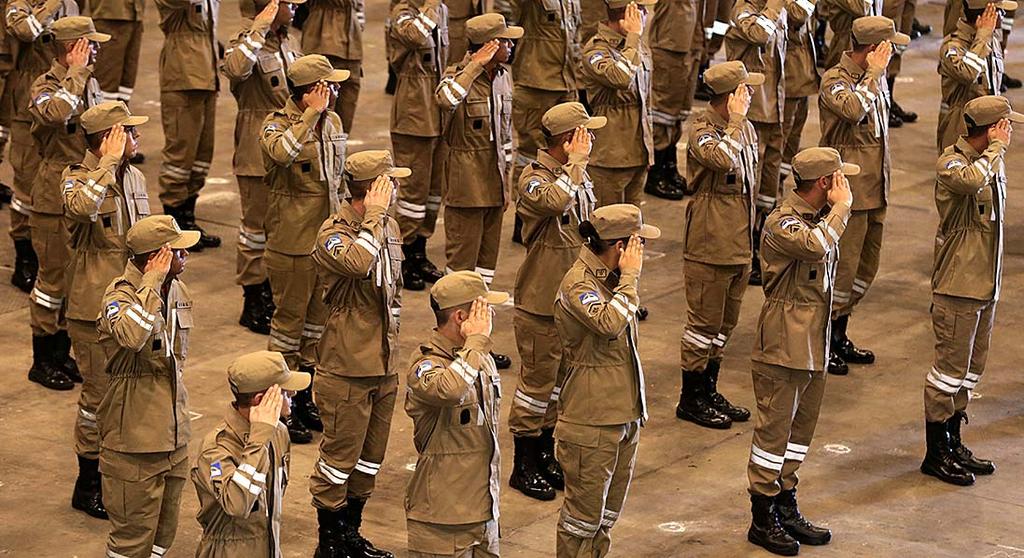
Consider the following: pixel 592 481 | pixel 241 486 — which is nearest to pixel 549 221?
pixel 592 481

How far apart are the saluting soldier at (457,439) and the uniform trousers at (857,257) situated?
4424 millimetres

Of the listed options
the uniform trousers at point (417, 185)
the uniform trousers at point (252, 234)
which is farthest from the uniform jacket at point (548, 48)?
the uniform trousers at point (252, 234)

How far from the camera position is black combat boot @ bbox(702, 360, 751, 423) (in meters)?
11.8

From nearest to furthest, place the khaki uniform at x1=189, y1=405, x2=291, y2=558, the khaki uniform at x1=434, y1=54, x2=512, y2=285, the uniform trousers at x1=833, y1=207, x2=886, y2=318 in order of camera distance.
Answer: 1. the khaki uniform at x1=189, y1=405, x2=291, y2=558
2. the khaki uniform at x1=434, y1=54, x2=512, y2=285
3. the uniform trousers at x1=833, y1=207, x2=886, y2=318

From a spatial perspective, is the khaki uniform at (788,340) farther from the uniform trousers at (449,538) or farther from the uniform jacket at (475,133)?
the uniform jacket at (475,133)

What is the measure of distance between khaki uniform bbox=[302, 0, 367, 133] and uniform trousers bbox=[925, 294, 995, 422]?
216 inches

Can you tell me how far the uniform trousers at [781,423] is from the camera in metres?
10.1

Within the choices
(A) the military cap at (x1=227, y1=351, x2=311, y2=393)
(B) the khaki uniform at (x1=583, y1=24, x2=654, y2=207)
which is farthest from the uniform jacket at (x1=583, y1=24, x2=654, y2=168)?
(A) the military cap at (x1=227, y1=351, x2=311, y2=393)

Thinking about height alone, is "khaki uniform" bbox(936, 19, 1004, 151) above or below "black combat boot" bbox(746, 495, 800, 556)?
above

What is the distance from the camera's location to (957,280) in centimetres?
1096

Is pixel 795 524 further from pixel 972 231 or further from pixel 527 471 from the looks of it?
pixel 972 231

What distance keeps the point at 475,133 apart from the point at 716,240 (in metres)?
1.90

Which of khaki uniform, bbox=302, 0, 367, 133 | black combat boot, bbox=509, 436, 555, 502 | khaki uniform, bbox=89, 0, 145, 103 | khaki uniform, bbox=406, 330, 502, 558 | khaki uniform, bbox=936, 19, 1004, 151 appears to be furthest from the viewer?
khaki uniform, bbox=89, 0, 145, 103

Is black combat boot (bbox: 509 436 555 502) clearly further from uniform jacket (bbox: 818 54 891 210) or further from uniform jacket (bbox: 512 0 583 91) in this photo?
uniform jacket (bbox: 512 0 583 91)
